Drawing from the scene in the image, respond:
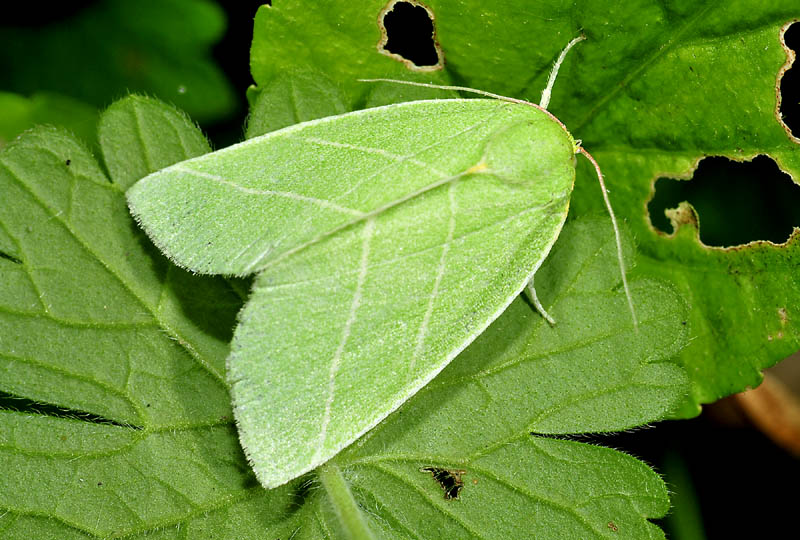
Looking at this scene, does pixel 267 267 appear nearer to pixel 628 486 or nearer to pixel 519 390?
pixel 519 390

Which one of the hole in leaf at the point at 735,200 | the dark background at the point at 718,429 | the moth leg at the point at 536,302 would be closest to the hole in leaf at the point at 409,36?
the moth leg at the point at 536,302

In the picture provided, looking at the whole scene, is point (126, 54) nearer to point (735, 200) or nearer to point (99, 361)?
point (99, 361)

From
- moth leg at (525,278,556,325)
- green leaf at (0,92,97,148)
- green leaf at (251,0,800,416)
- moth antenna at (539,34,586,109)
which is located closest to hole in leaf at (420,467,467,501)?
moth leg at (525,278,556,325)

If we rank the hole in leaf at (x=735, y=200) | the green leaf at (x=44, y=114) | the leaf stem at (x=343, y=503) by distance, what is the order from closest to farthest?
the leaf stem at (x=343, y=503) → the hole in leaf at (x=735, y=200) → the green leaf at (x=44, y=114)

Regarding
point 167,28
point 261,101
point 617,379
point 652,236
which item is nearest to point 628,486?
point 617,379

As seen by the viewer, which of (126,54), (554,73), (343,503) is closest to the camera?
(343,503)

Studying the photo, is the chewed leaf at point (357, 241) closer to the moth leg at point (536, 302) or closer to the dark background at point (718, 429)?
the moth leg at point (536, 302)

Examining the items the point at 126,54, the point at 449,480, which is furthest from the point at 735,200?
the point at 126,54
